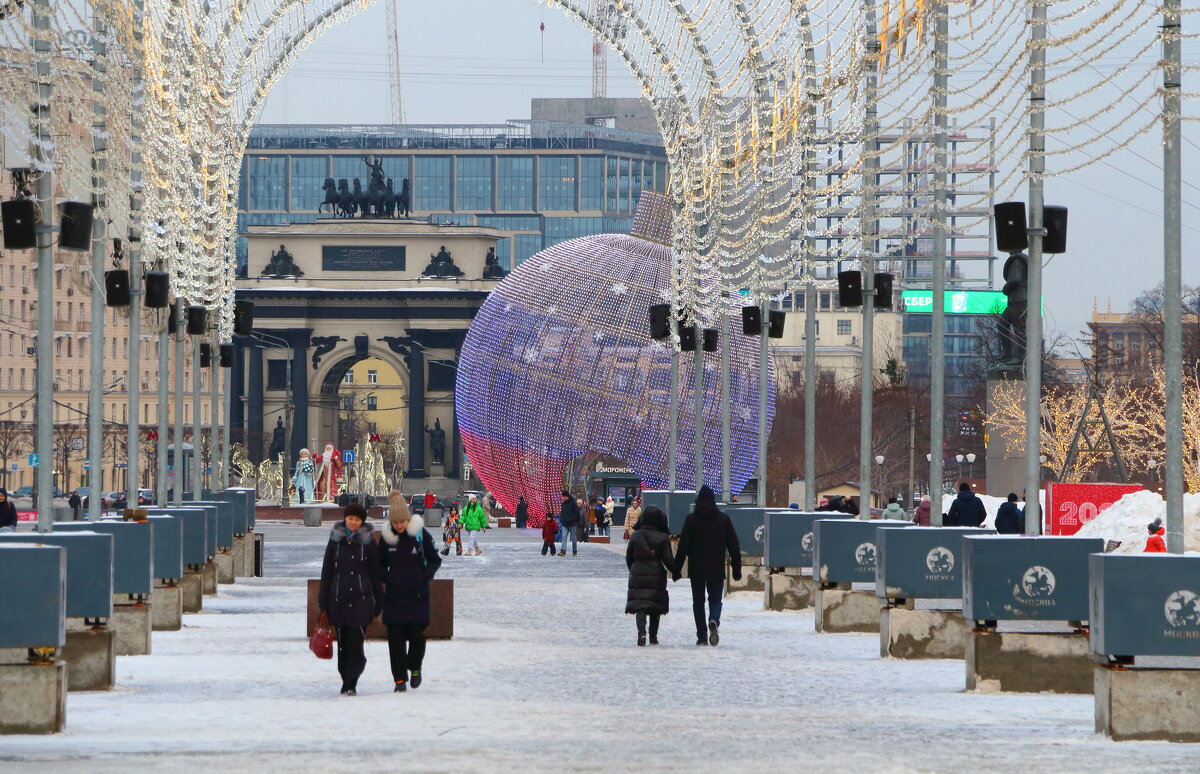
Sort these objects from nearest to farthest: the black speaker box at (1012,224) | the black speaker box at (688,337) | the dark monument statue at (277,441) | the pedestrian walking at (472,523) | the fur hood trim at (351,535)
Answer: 1. the fur hood trim at (351,535)
2. the black speaker box at (1012,224)
3. the black speaker box at (688,337)
4. the pedestrian walking at (472,523)
5. the dark monument statue at (277,441)

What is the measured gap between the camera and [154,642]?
24.7 metres

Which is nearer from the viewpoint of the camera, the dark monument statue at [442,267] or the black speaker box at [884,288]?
the black speaker box at [884,288]

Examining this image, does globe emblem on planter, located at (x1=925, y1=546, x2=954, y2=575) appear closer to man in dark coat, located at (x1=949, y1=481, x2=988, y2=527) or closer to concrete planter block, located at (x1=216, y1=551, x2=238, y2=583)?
man in dark coat, located at (x1=949, y1=481, x2=988, y2=527)

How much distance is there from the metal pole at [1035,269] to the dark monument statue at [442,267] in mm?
115466

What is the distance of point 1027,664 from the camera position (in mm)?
19500

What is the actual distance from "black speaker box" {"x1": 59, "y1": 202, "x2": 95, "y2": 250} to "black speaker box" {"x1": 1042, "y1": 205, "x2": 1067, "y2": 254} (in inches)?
322

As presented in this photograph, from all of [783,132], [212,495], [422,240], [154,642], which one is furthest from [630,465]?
[422,240]

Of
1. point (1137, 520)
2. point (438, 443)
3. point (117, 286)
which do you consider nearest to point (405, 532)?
point (117, 286)

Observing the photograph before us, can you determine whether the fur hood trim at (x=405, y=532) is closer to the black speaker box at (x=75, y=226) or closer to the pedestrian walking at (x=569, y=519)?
the black speaker box at (x=75, y=226)

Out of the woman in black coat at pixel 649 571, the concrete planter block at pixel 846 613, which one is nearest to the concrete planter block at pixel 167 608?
the woman in black coat at pixel 649 571

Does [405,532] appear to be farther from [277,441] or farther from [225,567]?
[277,441]

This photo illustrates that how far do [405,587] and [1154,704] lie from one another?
622 cm

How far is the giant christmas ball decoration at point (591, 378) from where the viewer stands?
195ft

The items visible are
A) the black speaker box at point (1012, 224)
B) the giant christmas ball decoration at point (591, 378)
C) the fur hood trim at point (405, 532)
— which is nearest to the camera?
the fur hood trim at point (405, 532)
